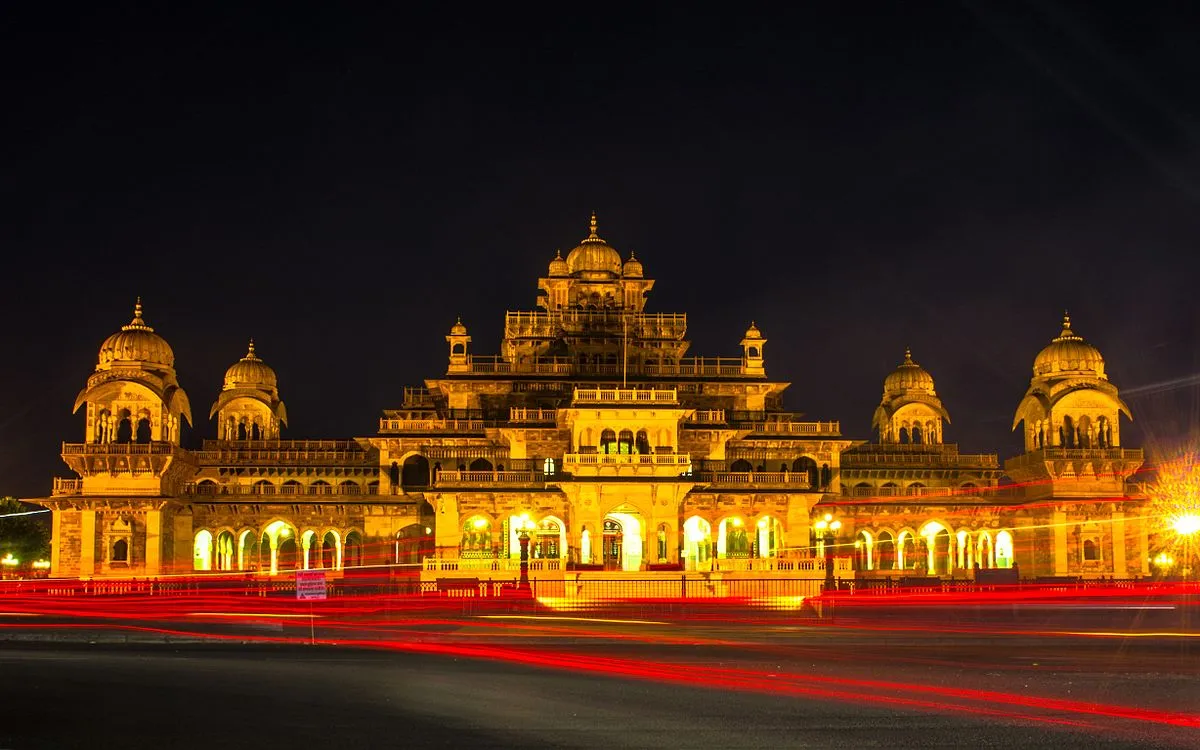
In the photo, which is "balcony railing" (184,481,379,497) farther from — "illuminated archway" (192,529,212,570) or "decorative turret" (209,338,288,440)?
"decorative turret" (209,338,288,440)

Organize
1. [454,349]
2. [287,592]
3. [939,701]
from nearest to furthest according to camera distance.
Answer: [939,701] < [287,592] < [454,349]

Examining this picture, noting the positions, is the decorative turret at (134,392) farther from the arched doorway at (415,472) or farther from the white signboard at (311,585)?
the white signboard at (311,585)

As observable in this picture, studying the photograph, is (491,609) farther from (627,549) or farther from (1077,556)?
(1077,556)

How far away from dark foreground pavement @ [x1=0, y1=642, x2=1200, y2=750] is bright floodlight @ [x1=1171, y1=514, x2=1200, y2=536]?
180 feet

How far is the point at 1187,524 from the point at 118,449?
5942 centimetres

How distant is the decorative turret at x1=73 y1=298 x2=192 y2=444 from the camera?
74000 millimetres

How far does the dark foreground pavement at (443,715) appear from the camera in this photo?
685 inches

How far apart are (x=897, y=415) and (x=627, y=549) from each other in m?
32.7

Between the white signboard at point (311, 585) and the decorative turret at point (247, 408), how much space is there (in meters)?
59.3

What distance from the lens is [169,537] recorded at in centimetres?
7425

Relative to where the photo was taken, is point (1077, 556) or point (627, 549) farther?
point (1077, 556)

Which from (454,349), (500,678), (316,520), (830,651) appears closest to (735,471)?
(454,349)

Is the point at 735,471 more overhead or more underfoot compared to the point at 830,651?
more overhead

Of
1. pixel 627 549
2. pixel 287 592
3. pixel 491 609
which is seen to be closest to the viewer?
pixel 491 609
